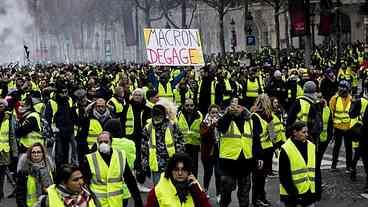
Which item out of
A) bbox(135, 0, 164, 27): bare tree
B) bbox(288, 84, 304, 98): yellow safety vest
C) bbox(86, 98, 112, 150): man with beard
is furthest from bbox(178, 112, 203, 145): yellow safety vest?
bbox(135, 0, 164, 27): bare tree

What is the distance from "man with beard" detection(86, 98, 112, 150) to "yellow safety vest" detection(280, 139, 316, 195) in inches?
146


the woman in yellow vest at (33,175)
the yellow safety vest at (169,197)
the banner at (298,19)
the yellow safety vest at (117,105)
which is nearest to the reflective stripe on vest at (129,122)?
the yellow safety vest at (117,105)

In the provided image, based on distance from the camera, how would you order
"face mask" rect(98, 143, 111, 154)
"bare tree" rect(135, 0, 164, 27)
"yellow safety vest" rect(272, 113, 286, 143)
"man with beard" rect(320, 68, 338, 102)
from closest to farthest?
"face mask" rect(98, 143, 111, 154)
"yellow safety vest" rect(272, 113, 286, 143)
"man with beard" rect(320, 68, 338, 102)
"bare tree" rect(135, 0, 164, 27)

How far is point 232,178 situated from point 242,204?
34 centimetres

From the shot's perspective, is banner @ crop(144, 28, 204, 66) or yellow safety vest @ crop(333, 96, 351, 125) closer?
yellow safety vest @ crop(333, 96, 351, 125)

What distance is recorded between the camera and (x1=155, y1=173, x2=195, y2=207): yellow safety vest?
646cm

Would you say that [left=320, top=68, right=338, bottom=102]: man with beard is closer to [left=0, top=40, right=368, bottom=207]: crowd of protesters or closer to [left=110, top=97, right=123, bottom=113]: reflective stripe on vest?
[left=0, top=40, right=368, bottom=207]: crowd of protesters

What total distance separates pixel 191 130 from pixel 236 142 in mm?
1730

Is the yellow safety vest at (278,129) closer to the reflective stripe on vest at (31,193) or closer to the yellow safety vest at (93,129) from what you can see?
the yellow safety vest at (93,129)

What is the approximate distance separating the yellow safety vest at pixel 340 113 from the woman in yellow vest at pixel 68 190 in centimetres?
782

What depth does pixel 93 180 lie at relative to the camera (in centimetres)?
810

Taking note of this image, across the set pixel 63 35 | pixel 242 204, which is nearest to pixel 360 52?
pixel 242 204

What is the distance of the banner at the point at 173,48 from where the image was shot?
70.8 ft

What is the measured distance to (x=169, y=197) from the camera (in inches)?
255
